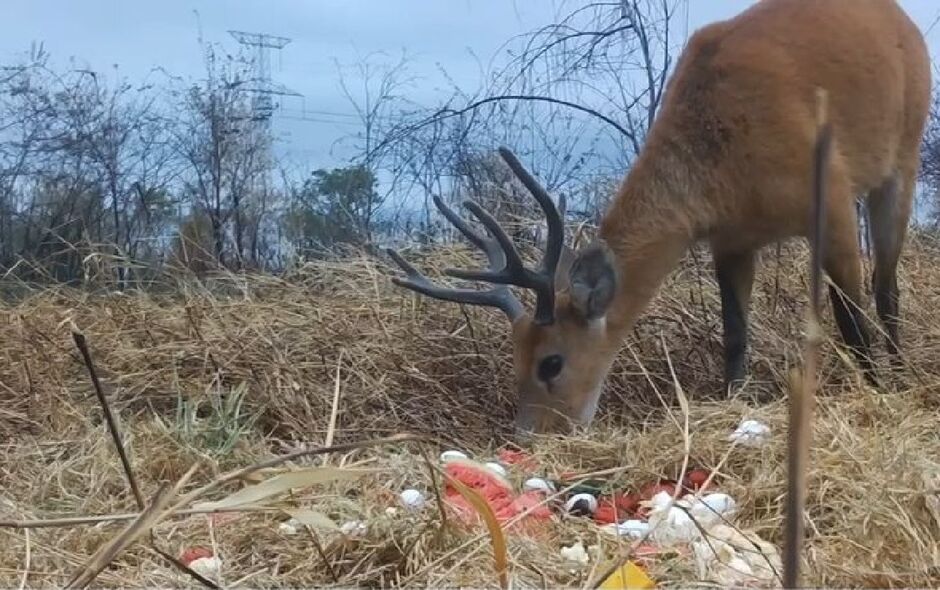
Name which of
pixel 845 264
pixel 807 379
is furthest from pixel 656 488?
pixel 807 379

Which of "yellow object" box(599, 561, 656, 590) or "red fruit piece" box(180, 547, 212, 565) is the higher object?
"yellow object" box(599, 561, 656, 590)

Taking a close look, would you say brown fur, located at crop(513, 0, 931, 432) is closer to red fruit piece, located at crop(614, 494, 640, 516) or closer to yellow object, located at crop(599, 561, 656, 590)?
red fruit piece, located at crop(614, 494, 640, 516)

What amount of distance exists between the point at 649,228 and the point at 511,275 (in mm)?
712

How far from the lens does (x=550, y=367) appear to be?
17.0 feet

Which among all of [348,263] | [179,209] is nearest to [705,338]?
[348,263]

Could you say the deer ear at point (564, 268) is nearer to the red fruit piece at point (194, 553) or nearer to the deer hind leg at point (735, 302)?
the deer hind leg at point (735, 302)

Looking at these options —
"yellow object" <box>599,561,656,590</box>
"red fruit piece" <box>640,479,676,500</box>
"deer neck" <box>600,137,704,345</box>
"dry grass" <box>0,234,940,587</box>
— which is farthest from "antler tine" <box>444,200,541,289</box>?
"yellow object" <box>599,561,656,590</box>

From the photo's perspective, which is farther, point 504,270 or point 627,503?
point 504,270

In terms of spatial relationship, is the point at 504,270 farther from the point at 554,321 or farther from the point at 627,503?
the point at 627,503

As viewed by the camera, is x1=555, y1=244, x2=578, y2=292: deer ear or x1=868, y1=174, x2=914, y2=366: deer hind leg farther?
x1=868, y1=174, x2=914, y2=366: deer hind leg

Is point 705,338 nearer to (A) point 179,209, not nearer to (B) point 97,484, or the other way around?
(B) point 97,484

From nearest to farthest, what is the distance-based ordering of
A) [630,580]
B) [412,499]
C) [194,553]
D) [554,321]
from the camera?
[630,580] < [194,553] < [412,499] < [554,321]

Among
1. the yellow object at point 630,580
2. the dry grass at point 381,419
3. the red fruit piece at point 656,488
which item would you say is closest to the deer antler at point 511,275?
the dry grass at point 381,419

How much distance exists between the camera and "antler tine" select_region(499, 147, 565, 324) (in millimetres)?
4949
